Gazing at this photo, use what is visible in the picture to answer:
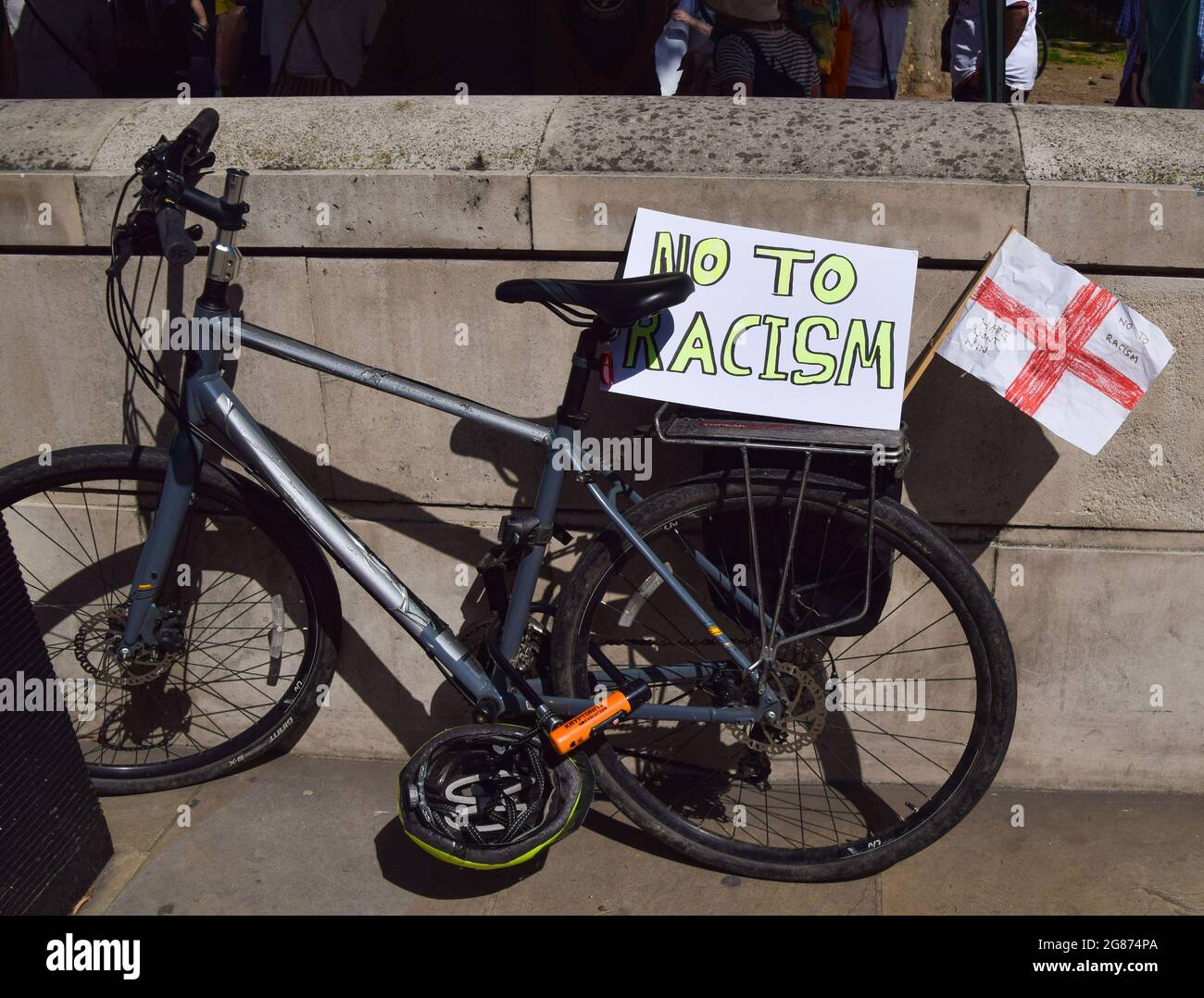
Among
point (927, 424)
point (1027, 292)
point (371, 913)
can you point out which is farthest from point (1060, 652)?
point (371, 913)

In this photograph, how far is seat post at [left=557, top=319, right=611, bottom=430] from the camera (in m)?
2.80

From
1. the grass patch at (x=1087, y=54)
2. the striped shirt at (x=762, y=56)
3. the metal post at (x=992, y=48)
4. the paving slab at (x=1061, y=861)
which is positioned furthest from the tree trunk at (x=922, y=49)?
the paving slab at (x=1061, y=861)

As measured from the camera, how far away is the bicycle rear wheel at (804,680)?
2.93 metres

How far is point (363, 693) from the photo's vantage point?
3.68m

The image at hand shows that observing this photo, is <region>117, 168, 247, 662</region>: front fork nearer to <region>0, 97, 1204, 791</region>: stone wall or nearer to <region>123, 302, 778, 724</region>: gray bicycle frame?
<region>123, 302, 778, 724</region>: gray bicycle frame

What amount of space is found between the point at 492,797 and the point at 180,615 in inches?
43.5

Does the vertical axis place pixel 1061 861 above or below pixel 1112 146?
below

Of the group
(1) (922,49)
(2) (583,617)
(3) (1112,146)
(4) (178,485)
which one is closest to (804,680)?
(2) (583,617)

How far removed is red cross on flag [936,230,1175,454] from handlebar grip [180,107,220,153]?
2.00m

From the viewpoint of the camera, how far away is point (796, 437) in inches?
111

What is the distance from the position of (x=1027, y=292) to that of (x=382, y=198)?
1737 mm

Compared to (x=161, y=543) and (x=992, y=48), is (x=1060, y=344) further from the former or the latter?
(x=161, y=543)

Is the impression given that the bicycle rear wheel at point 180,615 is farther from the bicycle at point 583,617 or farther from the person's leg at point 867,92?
the person's leg at point 867,92

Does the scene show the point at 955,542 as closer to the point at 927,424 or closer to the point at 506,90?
the point at 927,424
